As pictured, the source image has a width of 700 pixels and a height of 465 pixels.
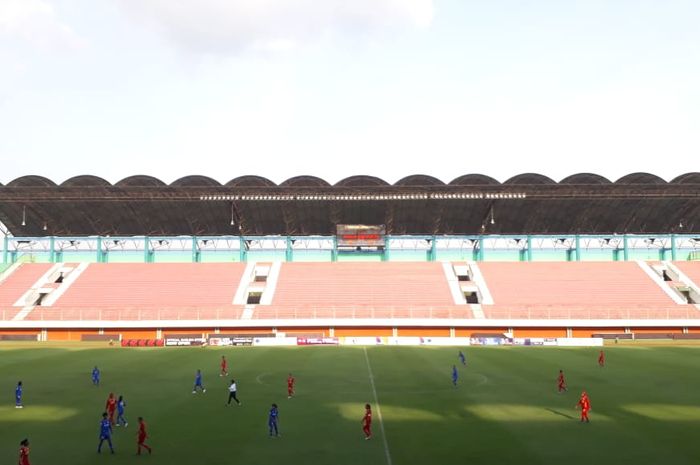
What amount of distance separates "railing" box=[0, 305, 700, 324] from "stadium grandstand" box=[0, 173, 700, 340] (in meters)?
0.18

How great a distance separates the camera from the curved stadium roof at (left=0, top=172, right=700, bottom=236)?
234ft

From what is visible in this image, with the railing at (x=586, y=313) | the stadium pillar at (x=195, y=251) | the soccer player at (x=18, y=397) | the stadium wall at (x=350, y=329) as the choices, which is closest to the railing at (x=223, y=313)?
the stadium wall at (x=350, y=329)

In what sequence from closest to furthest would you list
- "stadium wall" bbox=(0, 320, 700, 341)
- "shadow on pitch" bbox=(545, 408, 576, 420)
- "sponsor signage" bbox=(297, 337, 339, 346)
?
"shadow on pitch" bbox=(545, 408, 576, 420), "sponsor signage" bbox=(297, 337, 339, 346), "stadium wall" bbox=(0, 320, 700, 341)

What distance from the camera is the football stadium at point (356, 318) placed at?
21.5 m

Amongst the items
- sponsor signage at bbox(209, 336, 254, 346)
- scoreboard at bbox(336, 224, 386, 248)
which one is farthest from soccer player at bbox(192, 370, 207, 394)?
scoreboard at bbox(336, 224, 386, 248)

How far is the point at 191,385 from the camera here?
105 ft

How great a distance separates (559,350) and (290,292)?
32.5 m

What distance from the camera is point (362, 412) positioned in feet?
81.8

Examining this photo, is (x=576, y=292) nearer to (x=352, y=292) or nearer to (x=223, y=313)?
(x=352, y=292)

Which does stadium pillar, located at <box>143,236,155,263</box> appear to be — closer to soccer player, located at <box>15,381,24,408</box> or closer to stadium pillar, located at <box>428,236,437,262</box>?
stadium pillar, located at <box>428,236,437,262</box>

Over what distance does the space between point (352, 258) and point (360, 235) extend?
462 centimetres

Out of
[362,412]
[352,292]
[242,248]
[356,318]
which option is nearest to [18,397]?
[362,412]

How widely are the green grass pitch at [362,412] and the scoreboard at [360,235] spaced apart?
38.2 metres

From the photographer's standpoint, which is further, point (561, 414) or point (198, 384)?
point (198, 384)
